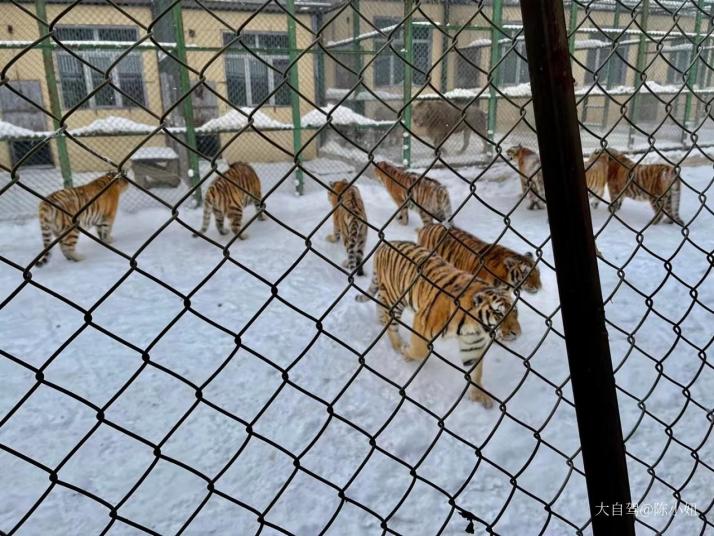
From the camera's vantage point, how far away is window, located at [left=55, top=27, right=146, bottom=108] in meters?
8.11

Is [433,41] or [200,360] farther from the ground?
[433,41]

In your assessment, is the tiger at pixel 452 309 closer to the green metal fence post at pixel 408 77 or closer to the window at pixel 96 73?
the green metal fence post at pixel 408 77

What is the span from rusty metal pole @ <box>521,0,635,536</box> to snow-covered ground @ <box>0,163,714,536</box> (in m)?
0.23

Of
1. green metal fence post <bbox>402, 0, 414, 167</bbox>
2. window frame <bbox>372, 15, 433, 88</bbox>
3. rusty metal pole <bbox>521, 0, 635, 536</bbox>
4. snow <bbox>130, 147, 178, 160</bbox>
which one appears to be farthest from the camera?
window frame <bbox>372, 15, 433, 88</bbox>

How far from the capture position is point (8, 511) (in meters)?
2.50

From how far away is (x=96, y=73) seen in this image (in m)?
7.73

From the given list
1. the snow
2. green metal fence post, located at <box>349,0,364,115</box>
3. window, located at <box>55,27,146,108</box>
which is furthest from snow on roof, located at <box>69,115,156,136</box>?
green metal fence post, located at <box>349,0,364,115</box>

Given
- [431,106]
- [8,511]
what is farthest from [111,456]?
[431,106]

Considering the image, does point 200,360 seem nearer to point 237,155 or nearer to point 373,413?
point 373,413

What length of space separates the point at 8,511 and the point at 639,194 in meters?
7.06

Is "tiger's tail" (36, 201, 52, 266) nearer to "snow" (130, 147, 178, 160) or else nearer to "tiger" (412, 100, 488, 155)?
"snow" (130, 147, 178, 160)

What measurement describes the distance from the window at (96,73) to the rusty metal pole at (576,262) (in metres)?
7.61

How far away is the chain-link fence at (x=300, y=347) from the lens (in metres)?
1.38

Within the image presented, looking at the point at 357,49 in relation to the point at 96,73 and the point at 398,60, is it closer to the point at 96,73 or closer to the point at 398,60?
the point at 398,60
